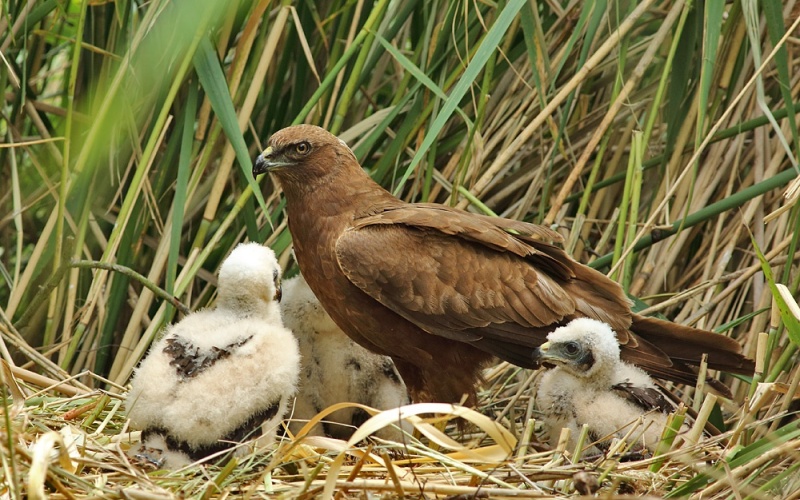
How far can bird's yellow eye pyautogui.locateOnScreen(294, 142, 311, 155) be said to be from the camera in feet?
12.1

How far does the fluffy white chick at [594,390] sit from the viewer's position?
328 centimetres

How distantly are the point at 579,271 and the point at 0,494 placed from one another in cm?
216

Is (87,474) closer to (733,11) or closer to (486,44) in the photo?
(486,44)

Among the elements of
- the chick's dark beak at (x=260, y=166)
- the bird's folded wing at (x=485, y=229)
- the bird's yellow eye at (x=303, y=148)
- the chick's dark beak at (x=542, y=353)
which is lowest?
the chick's dark beak at (x=542, y=353)

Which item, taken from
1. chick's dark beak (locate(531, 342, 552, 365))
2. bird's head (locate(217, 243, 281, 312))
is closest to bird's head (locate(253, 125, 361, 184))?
bird's head (locate(217, 243, 281, 312))

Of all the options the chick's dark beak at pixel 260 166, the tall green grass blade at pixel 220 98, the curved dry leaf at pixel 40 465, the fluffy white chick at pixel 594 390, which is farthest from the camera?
the chick's dark beak at pixel 260 166

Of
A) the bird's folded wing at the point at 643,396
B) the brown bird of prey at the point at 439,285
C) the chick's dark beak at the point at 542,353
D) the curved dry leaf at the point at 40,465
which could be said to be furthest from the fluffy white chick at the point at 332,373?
the curved dry leaf at the point at 40,465

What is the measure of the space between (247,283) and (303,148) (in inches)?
25.6

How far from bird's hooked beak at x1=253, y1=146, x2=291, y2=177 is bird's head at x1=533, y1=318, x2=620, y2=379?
1.17m

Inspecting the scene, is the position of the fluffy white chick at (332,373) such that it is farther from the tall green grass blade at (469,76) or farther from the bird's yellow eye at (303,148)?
the tall green grass blade at (469,76)

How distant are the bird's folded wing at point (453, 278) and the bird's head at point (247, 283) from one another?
0.27 meters

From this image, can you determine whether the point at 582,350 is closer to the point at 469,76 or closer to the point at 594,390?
the point at 594,390

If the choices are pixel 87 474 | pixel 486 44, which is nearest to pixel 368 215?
pixel 486 44

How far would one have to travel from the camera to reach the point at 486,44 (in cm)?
318
